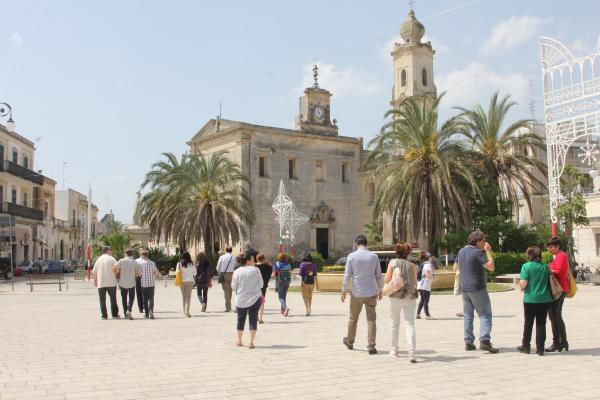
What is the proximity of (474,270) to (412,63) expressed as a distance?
35.9 meters

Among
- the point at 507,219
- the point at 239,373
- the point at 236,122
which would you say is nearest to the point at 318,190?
the point at 236,122

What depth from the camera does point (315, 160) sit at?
153 feet

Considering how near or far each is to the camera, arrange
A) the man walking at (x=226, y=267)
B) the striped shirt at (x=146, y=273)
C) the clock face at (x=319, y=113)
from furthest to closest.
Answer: the clock face at (x=319, y=113) < the man walking at (x=226, y=267) < the striped shirt at (x=146, y=273)

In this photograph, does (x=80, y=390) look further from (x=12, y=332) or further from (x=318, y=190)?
(x=318, y=190)

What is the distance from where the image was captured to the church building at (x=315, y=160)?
141ft

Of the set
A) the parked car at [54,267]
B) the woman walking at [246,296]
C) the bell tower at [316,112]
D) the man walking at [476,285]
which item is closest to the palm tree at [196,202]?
the bell tower at [316,112]

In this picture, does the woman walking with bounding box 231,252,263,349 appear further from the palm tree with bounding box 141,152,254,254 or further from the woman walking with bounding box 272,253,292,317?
the palm tree with bounding box 141,152,254,254

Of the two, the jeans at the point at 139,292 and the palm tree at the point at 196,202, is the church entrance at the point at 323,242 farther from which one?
the jeans at the point at 139,292

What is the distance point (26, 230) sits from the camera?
47906 millimetres

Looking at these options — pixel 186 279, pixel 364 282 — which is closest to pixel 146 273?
pixel 186 279

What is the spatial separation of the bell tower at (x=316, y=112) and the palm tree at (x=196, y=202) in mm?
12691

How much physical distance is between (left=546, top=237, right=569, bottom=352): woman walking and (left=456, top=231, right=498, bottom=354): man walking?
77cm

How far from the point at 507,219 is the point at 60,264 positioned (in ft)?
113

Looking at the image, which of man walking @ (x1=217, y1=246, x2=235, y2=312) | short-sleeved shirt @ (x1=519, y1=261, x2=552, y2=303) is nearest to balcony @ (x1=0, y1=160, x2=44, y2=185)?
man walking @ (x1=217, y1=246, x2=235, y2=312)
